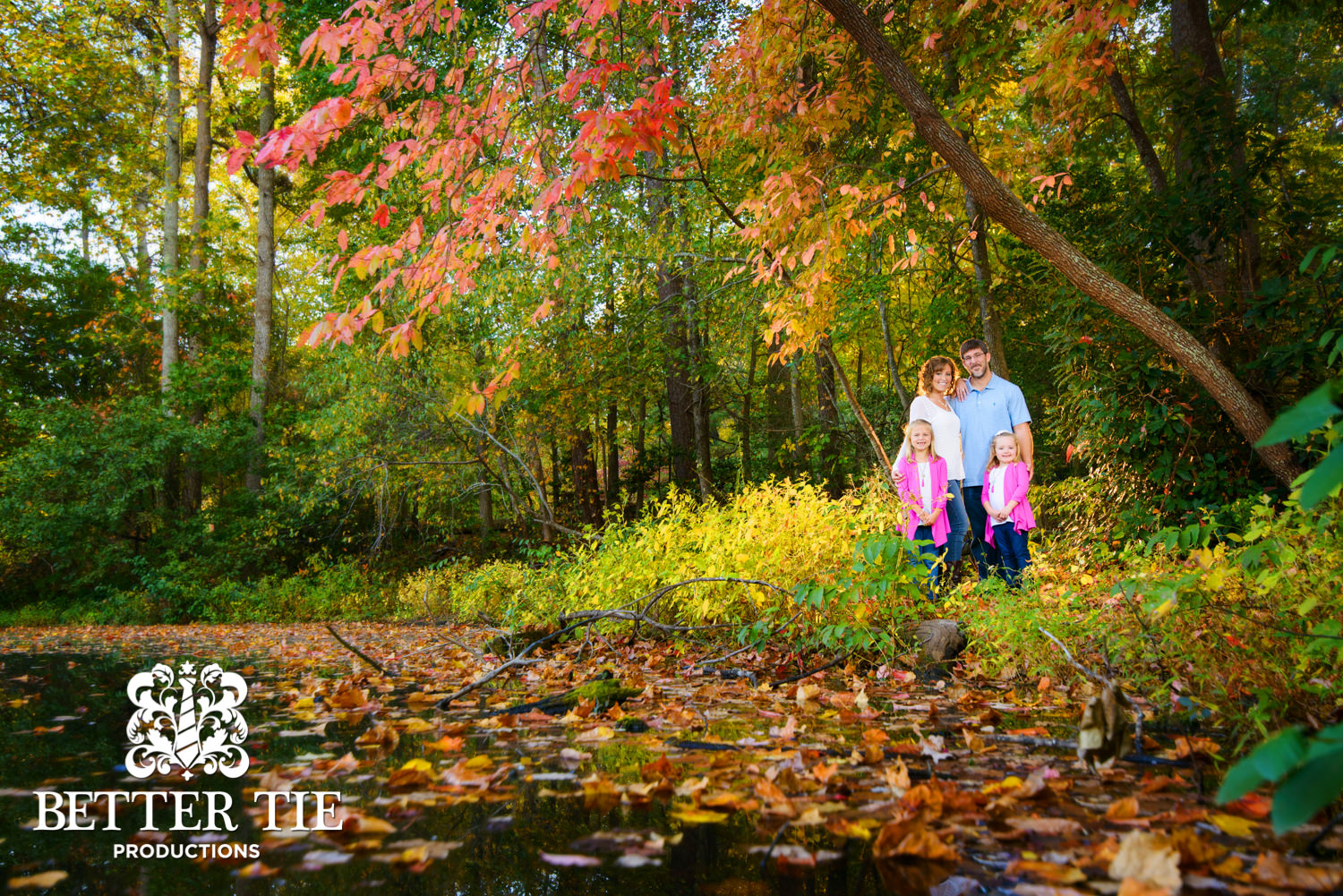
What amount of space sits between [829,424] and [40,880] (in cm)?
1183

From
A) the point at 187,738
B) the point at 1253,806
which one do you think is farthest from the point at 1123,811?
the point at 187,738

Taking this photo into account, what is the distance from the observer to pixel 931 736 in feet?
8.13

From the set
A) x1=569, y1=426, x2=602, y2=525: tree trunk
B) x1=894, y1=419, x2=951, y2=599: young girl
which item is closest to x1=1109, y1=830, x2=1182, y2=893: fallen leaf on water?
x1=894, y1=419, x2=951, y2=599: young girl

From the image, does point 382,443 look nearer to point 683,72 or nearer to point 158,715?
point 683,72

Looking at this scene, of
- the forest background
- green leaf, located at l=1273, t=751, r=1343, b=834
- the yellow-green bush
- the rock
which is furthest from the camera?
the yellow-green bush

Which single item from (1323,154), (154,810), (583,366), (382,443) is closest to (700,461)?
(583,366)

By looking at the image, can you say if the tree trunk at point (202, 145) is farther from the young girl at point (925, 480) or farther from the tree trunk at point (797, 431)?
the young girl at point (925, 480)

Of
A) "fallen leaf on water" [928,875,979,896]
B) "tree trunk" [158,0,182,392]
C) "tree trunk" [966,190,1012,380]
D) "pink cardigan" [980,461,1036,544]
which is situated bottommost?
"fallen leaf on water" [928,875,979,896]

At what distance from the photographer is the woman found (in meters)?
5.53

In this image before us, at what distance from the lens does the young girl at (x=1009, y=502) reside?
5406 millimetres

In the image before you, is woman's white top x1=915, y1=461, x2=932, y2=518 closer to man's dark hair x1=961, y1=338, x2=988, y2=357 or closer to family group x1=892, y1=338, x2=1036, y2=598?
family group x1=892, y1=338, x2=1036, y2=598

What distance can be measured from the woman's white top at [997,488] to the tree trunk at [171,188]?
54.3ft

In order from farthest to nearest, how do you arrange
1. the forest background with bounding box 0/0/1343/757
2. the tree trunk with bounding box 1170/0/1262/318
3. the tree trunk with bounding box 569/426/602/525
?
the tree trunk with bounding box 569/426/602/525
the tree trunk with bounding box 1170/0/1262/318
the forest background with bounding box 0/0/1343/757

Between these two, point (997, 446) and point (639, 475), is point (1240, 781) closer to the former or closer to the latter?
point (997, 446)
